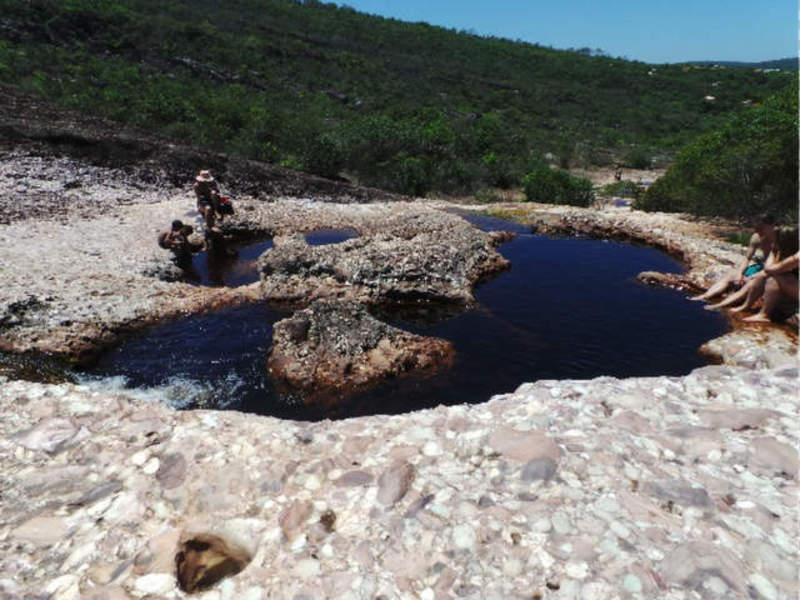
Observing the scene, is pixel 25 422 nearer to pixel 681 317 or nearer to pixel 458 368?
pixel 458 368

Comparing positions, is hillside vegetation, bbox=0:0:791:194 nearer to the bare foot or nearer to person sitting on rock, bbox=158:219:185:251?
person sitting on rock, bbox=158:219:185:251

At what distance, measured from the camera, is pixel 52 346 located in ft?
29.3

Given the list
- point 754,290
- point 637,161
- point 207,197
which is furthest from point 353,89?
point 754,290

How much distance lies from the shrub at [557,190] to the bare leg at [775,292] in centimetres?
1780

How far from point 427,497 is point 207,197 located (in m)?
15.4

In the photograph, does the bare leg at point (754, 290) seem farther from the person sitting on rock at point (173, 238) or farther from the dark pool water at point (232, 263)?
the person sitting on rock at point (173, 238)

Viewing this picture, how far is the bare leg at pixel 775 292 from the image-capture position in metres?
9.60

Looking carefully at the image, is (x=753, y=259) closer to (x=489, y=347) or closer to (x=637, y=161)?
(x=489, y=347)

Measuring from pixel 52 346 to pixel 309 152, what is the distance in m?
22.6

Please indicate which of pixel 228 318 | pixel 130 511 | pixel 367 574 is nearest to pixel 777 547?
pixel 367 574

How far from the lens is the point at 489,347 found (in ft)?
33.3

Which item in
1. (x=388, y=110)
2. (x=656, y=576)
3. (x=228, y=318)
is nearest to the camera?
(x=656, y=576)

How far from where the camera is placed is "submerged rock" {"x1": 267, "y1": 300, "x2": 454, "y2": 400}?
28.1ft

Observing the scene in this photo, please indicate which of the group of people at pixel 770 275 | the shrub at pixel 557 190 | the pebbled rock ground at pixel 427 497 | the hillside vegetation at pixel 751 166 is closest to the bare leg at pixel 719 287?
the group of people at pixel 770 275
